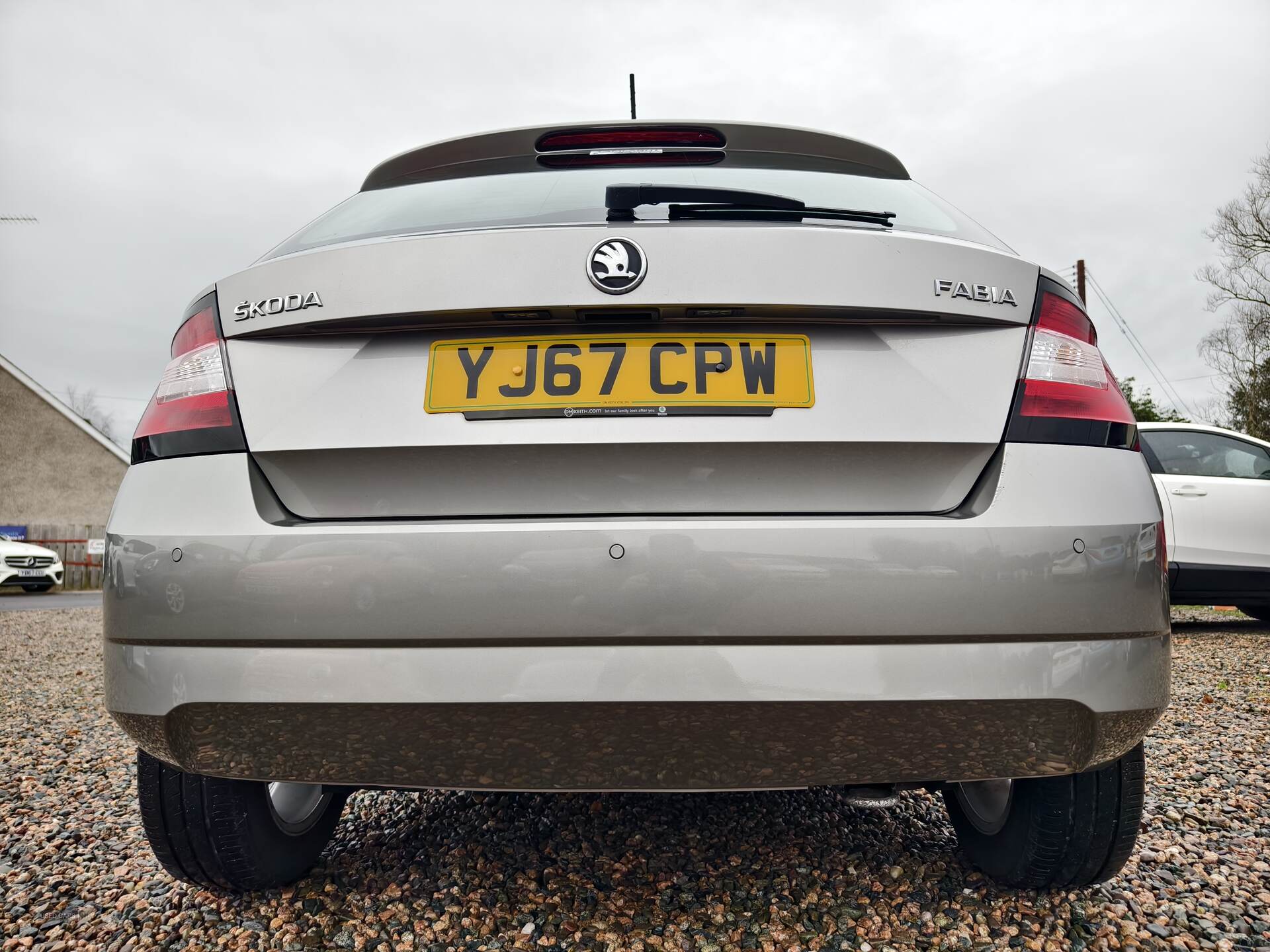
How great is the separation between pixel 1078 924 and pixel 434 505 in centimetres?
159

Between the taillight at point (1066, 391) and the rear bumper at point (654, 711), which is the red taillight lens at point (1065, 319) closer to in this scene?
the taillight at point (1066, 391)

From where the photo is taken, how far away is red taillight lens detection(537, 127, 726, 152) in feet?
6.02

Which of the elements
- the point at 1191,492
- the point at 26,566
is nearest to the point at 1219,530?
the point at 1191,492

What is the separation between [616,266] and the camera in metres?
1.39

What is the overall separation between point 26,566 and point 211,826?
20.8 metres

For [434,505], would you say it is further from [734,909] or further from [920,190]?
[920,190]

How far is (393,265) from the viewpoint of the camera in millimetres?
1433

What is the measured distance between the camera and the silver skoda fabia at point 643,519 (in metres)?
1.27

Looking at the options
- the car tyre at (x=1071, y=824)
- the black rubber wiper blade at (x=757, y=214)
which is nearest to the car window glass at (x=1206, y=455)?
the car tyre at (x=1071, y=824)

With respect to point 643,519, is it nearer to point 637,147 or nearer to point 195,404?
point 195,404

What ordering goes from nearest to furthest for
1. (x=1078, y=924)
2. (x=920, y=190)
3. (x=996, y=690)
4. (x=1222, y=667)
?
1. (x=996, y=690)
2. (x=1078, y=924)
3. (x=920, y=190)
4. (x=1222, y=667)

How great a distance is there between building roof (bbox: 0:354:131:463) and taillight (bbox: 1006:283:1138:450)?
3027 centimetres

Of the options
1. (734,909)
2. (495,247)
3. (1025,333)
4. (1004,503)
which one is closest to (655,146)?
(495,247)

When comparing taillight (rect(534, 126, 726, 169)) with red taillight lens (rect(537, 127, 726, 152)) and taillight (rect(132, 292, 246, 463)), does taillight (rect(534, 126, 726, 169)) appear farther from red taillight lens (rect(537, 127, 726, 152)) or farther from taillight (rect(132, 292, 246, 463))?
taillight (rect(132, 292, 246, 463))
